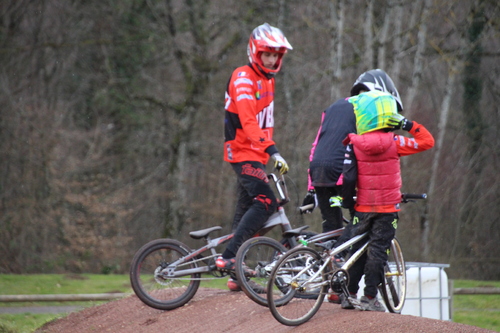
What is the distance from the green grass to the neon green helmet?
386 centimetres

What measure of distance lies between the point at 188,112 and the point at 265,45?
1341cm

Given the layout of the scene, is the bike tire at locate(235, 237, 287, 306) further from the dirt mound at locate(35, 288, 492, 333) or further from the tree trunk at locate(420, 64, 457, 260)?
the tree trunk at locate(420, 64, 457, 260)

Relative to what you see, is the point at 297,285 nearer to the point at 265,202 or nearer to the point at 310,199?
the point at 265,202

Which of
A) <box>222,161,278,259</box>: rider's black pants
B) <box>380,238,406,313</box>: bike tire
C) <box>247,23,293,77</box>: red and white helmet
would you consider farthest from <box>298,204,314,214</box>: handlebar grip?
<box>247,23,293,77</box>: red and white helmet

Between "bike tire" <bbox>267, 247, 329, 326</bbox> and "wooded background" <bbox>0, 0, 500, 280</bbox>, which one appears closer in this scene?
"bike tire" <bbox>267, 247, 329, 326</bbox>

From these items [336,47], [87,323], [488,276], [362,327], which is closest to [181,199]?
[336,47]

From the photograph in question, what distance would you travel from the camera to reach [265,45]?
6.33 m

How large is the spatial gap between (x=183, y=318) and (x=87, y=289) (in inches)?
207

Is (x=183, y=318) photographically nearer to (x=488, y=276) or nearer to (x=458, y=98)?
(x=488, y=276)

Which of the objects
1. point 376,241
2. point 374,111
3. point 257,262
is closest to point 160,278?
point 257,262

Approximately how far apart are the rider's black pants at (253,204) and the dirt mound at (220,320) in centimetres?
54

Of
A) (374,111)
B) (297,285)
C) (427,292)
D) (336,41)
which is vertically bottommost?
(427,292)

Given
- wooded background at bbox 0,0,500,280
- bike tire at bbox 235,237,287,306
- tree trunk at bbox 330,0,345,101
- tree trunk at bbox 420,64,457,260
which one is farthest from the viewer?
wooded background at bbox 0,0,500,280

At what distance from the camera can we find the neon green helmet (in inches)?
219
